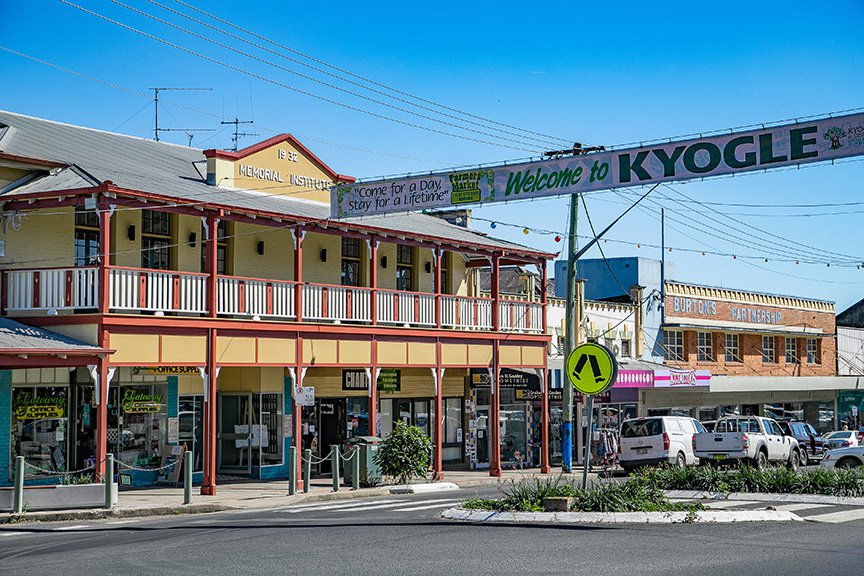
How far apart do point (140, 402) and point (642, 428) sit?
13662 millimetres

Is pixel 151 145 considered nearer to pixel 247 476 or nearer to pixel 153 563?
pixel 247 476

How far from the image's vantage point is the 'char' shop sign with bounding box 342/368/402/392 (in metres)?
33.2

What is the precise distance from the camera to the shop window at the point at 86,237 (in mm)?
26297

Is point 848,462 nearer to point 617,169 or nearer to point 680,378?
point 617,169

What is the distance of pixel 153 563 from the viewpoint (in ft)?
45.6

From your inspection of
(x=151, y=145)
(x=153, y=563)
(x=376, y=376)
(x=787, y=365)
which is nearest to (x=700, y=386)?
(x=787, y=365)

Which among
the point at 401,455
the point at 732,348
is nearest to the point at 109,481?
the point at 401,455

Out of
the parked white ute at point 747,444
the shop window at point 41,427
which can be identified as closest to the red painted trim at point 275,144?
the shop window at point 41,427

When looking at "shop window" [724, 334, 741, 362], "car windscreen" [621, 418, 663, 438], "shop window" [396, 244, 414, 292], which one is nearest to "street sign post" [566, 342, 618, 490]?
"car windscreen" [621, 418, 663, 438]

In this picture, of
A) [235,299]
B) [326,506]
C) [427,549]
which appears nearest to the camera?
[427,549]

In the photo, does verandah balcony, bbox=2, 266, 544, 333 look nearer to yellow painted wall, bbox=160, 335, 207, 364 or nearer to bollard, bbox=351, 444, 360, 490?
yellow painted wall, bbox=160, 335, 207, 364

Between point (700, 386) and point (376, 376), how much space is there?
18825 mm

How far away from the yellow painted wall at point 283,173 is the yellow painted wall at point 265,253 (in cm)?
120

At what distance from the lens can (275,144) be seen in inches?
1239
